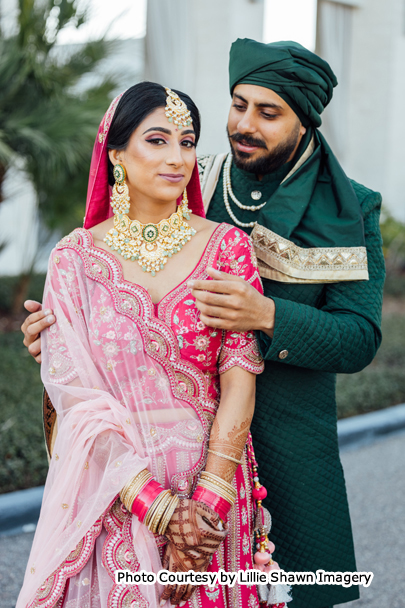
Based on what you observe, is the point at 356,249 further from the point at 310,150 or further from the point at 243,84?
the point at 243,84

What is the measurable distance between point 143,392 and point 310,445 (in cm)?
66

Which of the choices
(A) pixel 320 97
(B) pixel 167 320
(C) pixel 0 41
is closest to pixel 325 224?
(A) pixel 320 97

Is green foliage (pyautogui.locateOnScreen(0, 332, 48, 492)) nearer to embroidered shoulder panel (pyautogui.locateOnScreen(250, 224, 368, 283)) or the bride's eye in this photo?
embroidered shoulder panel (pyautogui.locateOnScreen(250, 224, 368, 283))

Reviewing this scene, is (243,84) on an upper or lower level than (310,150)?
upper

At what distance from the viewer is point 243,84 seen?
6.54 feet

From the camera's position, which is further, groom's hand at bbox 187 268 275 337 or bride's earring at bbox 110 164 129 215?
bride's earring at bbox 110 164 129 215

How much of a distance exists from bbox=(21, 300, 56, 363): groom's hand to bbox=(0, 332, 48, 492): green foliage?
81.8 inches

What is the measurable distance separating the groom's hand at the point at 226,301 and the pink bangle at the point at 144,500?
0.45 metres

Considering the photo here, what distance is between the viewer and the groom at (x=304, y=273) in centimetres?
189

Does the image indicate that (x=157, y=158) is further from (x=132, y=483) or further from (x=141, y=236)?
(x=132, y=483)

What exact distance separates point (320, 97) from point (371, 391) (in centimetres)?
393

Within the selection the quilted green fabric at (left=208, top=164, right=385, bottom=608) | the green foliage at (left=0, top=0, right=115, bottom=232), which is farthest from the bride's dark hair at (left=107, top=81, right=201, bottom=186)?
the green foliage at (left=0, top=0, right=115, bottom=232)

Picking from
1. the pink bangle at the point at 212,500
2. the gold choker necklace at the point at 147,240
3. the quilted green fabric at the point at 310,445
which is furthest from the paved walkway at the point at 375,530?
the gold choker necklace at the point at 147,240

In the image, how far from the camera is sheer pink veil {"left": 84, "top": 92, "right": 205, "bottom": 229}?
5.55 feet
